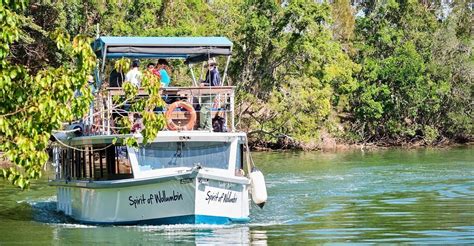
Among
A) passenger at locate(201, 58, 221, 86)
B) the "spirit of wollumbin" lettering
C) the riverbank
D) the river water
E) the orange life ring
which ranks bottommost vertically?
the river water

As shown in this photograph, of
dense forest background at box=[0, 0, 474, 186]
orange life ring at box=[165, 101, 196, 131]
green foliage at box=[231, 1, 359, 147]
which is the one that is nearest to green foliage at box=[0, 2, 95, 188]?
orange life ring at box=[165, 101, 196, 131]

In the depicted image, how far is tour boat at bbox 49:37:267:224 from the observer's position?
19766mm

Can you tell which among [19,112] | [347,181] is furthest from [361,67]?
[19,112]

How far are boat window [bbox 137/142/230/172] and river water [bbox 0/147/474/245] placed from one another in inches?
53.3

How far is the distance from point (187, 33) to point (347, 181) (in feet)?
68.1

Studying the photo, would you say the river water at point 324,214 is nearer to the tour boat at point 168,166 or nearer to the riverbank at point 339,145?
the tour boat at point 168,166

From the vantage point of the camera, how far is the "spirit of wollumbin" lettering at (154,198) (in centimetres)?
1972

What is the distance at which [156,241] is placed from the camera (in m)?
18.6

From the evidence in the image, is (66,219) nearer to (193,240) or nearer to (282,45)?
(193,240)

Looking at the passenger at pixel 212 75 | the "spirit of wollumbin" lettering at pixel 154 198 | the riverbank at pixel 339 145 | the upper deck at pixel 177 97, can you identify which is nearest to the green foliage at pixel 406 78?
the riverbank at pixel 339 145

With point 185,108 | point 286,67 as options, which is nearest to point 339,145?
point 286,67

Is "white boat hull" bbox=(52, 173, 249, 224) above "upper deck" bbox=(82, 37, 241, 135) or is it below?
below

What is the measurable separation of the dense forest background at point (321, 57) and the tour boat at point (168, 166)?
17.7m

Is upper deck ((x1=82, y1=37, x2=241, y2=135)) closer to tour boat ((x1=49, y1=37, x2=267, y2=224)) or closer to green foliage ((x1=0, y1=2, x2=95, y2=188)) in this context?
tour boat ((x1=49, y1=37, x2=267, y2=224))
